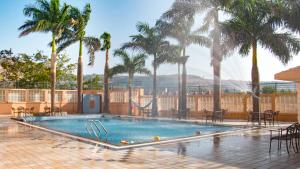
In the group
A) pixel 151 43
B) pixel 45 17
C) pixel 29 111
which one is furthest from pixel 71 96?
pixel 151 43

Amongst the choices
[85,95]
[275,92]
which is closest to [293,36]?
[275,92]

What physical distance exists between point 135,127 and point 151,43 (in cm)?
802

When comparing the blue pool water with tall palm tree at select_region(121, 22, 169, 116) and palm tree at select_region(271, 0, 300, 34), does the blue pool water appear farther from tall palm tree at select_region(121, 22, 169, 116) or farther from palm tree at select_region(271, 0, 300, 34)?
palm tree at select_region(271, 0, 300, 34)

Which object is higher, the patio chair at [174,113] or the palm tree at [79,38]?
the palm tree at [79,38]

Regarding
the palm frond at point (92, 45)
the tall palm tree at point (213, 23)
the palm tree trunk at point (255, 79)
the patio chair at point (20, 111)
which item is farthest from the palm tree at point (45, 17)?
the palm tree trunk at point (255, 79)

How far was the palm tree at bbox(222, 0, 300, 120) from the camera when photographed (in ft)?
56.5

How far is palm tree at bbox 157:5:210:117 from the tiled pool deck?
11.4 metres

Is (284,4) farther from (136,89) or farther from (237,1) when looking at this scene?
(136,89)

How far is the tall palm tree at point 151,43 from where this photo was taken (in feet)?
74.4

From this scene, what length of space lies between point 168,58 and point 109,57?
6085 mm

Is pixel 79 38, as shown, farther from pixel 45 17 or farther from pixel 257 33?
pixel 257 33

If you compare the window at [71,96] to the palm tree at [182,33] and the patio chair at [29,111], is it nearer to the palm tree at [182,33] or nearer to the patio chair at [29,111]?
the patio chair at [29,111]

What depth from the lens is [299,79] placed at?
8344 millimetres

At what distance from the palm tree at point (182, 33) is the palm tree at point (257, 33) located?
3374mm
